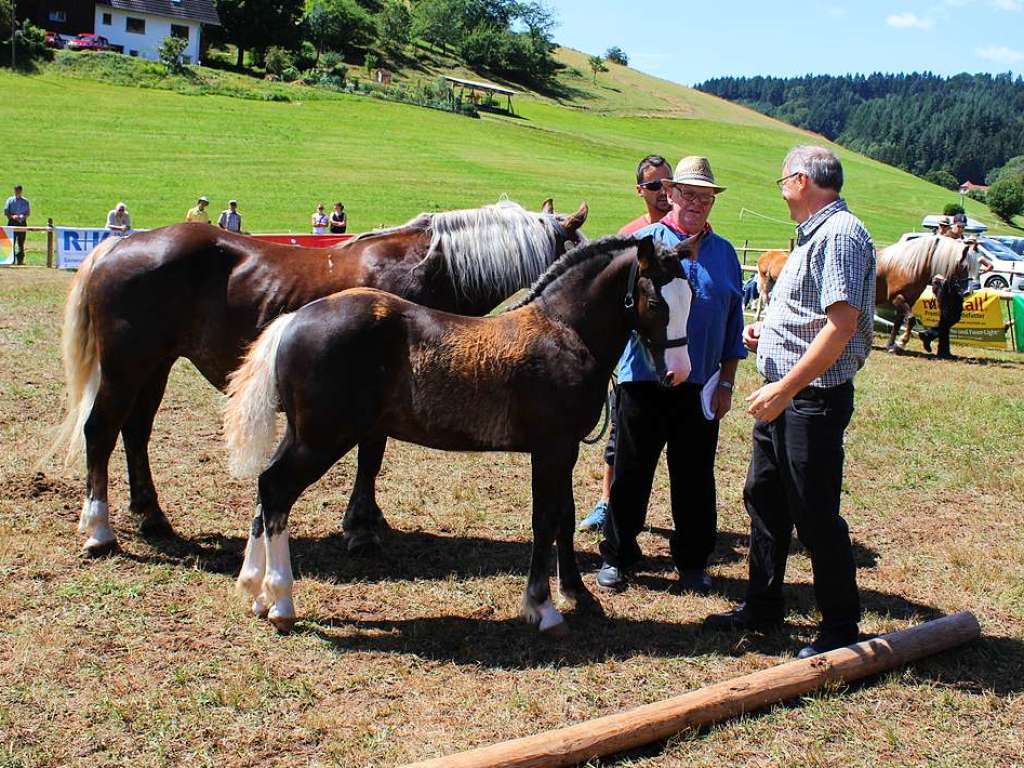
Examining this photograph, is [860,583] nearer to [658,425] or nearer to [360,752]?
[658,425]

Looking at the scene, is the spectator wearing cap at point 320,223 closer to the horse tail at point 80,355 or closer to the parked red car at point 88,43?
the horse tail at point 80,355

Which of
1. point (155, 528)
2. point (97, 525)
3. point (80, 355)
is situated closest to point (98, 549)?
point (97, 525)

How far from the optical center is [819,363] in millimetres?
4039

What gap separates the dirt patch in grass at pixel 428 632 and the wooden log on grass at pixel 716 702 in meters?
0.08

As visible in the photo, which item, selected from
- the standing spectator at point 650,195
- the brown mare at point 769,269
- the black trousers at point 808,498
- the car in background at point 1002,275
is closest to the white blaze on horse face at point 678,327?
the black trousers at point 808,498

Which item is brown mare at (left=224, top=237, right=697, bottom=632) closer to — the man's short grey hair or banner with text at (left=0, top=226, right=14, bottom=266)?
the man's short grey hair

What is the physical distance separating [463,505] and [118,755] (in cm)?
371

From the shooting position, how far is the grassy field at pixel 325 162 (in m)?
36.8

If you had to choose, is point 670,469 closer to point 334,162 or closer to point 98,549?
point 98,549

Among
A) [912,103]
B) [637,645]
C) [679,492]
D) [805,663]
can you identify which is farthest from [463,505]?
[912,103]

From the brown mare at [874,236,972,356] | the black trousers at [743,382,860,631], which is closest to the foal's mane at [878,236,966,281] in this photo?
the brown mare at [874,236,972,356]

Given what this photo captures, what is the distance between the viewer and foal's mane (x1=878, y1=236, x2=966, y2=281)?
15117 millimetres

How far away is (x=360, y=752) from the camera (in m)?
3.68

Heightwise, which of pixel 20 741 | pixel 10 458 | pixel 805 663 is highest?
pixel 805 663
